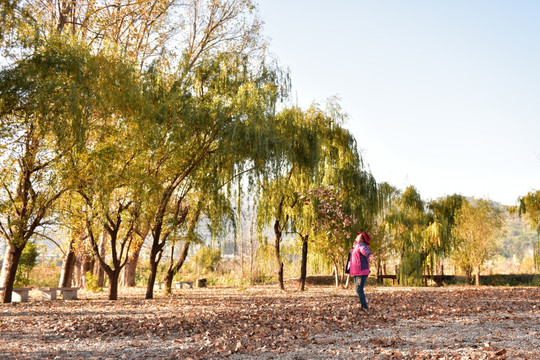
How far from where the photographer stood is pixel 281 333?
6.62 meters

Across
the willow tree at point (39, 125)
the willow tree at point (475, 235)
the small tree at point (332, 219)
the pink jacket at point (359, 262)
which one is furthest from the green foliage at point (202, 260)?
the pink jacket at point (359, 262)

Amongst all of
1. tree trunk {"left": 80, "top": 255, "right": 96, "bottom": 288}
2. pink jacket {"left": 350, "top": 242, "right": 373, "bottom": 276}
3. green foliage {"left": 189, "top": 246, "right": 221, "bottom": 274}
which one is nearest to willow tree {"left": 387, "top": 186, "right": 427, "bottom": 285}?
pink jacket {"left": 350, "top": 242, "right": 373, "bottom": 276}

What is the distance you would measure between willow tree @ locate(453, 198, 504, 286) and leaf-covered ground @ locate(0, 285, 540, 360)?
15.0 metres

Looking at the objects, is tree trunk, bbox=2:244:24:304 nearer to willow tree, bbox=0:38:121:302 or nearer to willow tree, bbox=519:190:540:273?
willow tree, bbox=0:38:121:302

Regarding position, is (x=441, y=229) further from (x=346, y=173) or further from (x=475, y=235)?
(x=346, y=173)

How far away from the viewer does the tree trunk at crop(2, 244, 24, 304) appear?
39.7ft

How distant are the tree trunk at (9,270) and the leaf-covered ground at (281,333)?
2.79 metres

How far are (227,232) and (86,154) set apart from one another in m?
4.36

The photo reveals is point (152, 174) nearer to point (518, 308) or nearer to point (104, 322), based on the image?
point (104, 322)

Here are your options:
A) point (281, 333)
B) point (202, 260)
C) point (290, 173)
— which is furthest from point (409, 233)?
point (202, 260)

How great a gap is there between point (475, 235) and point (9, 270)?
22.3 metres

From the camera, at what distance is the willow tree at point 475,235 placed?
2359cm

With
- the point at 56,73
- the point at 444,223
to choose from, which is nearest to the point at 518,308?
the point at 56,73

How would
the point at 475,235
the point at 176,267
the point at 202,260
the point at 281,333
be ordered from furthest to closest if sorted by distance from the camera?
the point at 202,260, the point at 475,235, the point at 176,267, the point at 281,333
